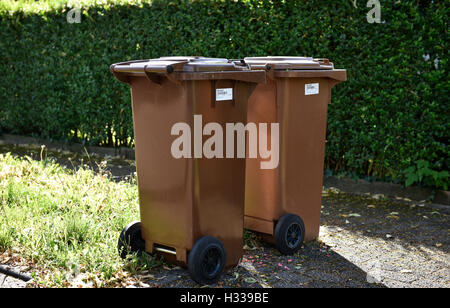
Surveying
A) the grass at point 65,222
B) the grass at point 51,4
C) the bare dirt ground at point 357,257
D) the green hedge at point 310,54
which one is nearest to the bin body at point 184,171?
the bare dirt ground at point 357,257

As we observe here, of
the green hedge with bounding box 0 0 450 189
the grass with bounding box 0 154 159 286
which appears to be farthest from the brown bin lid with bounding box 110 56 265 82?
the green hedge with bounding box 0 0 450 189

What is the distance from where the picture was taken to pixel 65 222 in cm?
461

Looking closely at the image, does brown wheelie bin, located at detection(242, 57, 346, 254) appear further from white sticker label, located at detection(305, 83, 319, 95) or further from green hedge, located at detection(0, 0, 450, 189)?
green hedge, located at detection(0, 0, 450, 189)

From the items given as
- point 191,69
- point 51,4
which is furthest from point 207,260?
point 51,4

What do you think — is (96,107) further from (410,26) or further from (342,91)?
(410,26)

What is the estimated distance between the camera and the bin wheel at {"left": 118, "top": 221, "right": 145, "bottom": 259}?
413cm

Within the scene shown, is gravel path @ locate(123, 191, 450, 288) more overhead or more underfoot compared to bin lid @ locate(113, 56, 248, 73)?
more underfoot

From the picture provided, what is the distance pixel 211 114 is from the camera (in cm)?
380

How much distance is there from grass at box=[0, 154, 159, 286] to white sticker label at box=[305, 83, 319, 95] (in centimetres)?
184

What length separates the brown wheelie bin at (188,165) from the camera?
3721 millimetres
